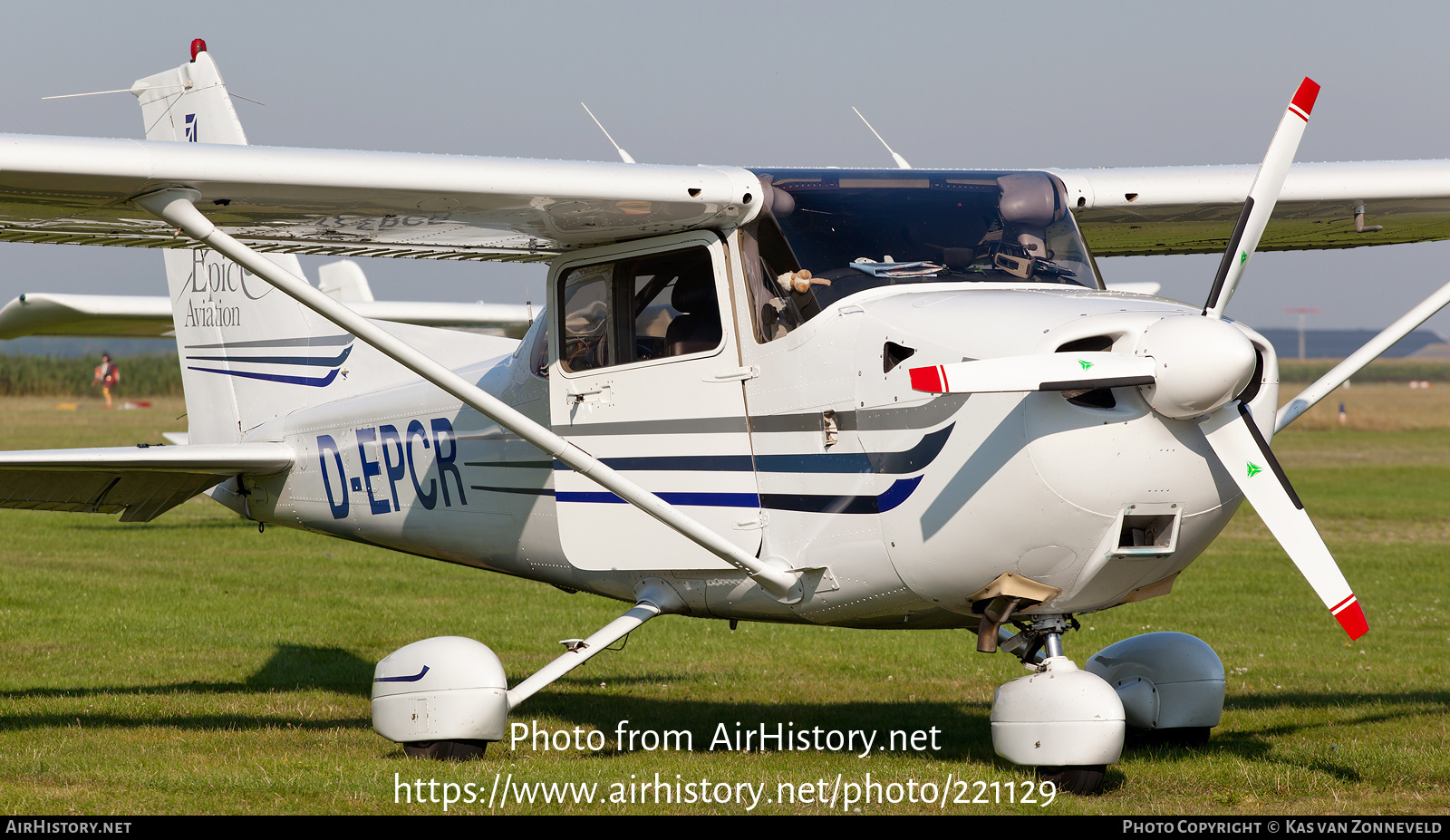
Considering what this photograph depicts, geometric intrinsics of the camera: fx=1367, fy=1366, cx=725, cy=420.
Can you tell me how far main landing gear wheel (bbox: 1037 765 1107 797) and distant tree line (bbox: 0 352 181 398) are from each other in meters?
53.7

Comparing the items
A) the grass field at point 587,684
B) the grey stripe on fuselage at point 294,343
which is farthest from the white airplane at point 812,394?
the grey stripe on fuselage at point 294,343

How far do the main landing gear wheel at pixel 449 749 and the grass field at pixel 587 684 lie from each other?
135 mm

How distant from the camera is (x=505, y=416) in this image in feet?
19.8

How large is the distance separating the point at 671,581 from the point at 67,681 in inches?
180

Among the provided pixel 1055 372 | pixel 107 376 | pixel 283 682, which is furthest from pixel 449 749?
pixel 107 376

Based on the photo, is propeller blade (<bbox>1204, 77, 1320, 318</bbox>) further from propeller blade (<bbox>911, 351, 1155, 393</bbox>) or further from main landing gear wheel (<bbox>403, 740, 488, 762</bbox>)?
main landing gear wheel (<bbox>403, 740, 488, 762</bbox>)

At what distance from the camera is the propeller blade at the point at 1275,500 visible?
5211 mm

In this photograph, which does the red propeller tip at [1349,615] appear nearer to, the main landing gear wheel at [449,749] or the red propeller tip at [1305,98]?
the red propeller tip at [1305,98]

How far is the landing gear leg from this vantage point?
17.9 ft

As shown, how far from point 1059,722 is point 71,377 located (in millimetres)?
60180

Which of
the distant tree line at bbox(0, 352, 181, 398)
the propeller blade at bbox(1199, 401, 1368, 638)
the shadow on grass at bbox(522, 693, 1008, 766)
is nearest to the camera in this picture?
the propeller blade at bbox(1199, 401, 1368, 638)

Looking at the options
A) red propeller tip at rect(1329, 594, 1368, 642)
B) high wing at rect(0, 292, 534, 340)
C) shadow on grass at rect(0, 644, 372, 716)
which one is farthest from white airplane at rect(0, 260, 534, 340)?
red propeller tip at rect(1329, 594, 1368, 642)
